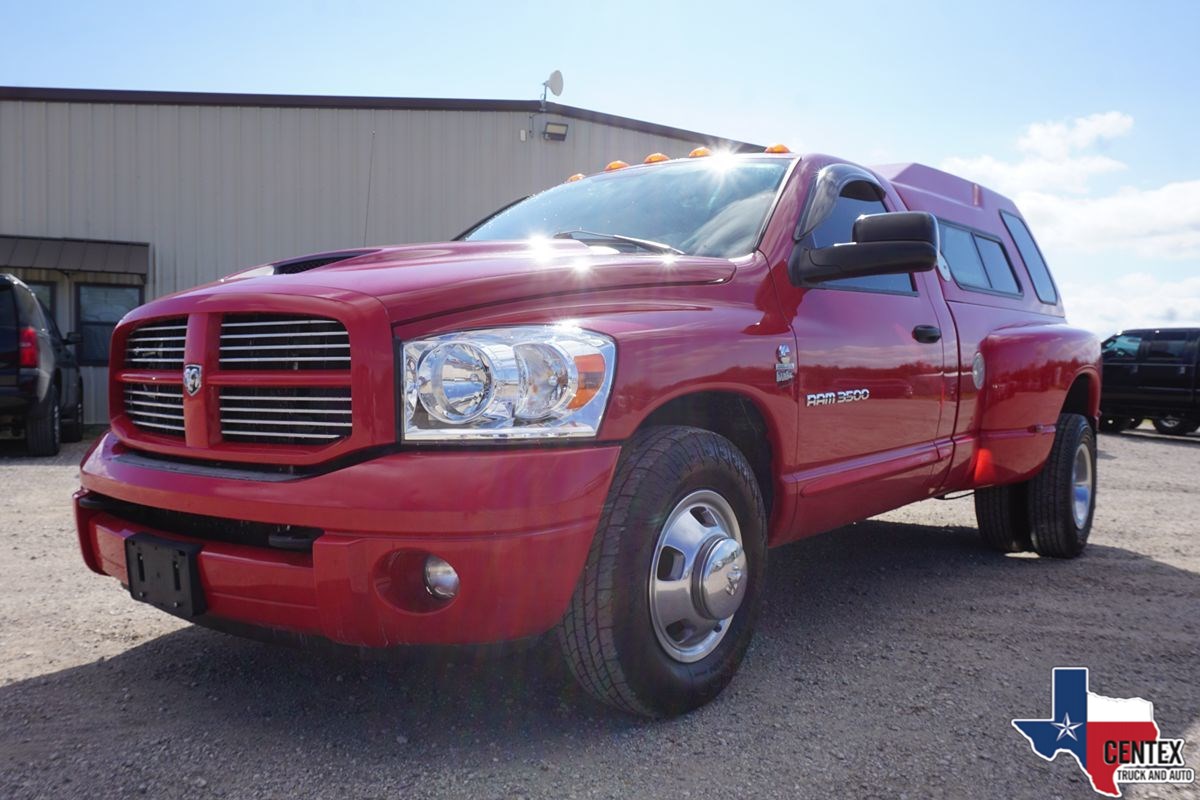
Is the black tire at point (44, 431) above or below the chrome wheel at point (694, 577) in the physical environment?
below

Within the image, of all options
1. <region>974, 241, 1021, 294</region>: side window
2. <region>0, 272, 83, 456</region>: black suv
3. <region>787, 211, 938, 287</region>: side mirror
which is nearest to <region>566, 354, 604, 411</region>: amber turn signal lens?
<region>787, 211, 938, 287</region>: side mirror

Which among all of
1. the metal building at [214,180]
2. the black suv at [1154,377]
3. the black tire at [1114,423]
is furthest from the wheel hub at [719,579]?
the black tire at [1114,423]

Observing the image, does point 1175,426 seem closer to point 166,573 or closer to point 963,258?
point 963,258

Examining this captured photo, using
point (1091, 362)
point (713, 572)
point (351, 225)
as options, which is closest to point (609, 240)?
point (713, 572)

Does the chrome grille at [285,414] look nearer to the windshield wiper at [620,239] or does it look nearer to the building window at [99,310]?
the windshield wiper at [620,239]

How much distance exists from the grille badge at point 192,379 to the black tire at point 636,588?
108 cm

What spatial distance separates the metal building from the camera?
42.2ft

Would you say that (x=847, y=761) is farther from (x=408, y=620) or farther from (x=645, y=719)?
(x=408, y=620)

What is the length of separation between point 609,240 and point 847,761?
5.67 feet

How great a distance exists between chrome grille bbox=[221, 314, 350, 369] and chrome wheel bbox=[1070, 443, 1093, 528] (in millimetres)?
4254

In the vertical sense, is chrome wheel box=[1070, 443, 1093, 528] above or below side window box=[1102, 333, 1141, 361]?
below

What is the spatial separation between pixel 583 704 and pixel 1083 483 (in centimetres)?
376

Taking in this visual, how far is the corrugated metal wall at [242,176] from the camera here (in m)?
12.9

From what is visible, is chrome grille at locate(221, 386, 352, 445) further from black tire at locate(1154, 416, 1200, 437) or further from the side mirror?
black tire at locate(1154, 416, 1200, 437)
